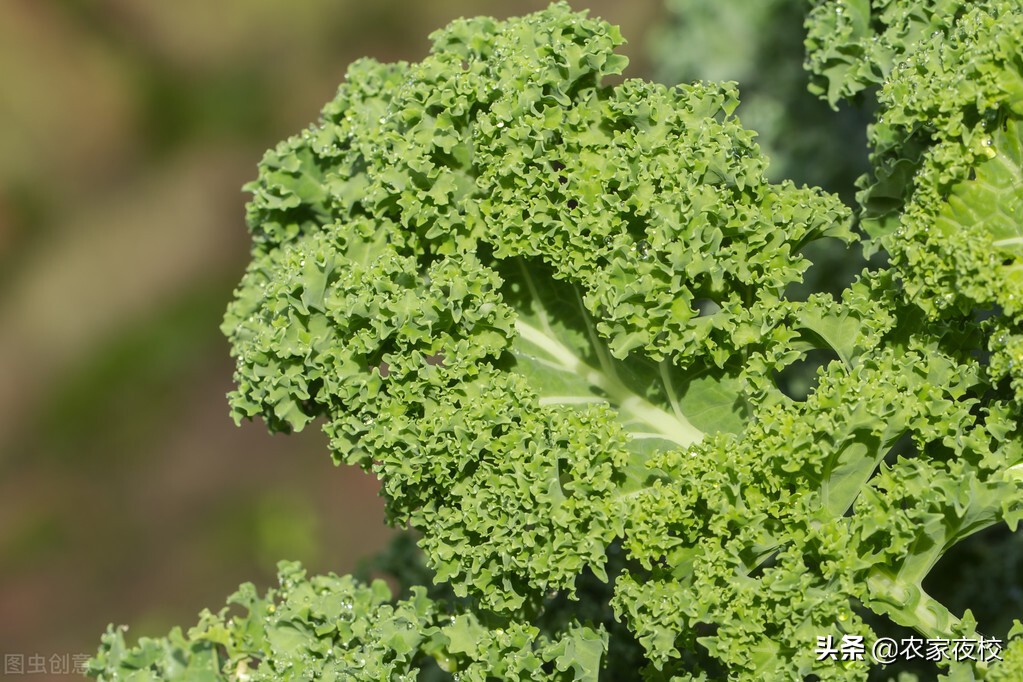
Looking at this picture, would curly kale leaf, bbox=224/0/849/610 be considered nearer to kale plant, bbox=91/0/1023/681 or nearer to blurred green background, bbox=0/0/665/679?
kale plant, bbox=91/0/1023/681

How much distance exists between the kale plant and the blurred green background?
340 centimetres

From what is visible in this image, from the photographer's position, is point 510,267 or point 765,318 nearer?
point 765,318

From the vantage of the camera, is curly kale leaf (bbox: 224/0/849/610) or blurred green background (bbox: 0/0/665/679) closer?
curly kale leaf (bbox: 224/0/849/610)

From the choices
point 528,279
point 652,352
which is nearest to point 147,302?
point 528,279

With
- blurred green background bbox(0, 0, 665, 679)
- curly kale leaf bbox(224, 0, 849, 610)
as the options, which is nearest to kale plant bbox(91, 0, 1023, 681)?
curly kale leaf bbox(224, 0, 849, 610)

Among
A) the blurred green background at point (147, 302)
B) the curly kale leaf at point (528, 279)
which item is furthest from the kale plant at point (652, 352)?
the blurred green background at point (147, 302)

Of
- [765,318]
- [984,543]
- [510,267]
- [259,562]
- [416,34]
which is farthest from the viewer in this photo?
[416,34]

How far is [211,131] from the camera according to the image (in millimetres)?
→ 7074

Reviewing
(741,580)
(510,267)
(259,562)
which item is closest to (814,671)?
(741,580)

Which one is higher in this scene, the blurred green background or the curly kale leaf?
the blurred green background

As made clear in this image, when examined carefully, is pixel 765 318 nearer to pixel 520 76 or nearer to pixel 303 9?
pixel 520 76

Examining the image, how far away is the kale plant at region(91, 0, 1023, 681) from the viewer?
2639 millimetres

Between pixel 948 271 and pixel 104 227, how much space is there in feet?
18.6

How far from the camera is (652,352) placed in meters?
2.78
